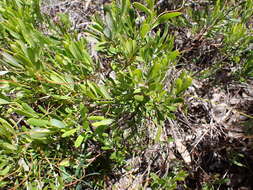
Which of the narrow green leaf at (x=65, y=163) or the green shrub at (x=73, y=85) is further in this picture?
the narrow green leaf at (x=65, y=163)

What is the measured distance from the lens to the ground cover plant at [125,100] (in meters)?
0.98

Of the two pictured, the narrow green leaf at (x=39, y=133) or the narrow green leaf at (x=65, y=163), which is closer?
the narrow green leaf at (x=39, y=133)

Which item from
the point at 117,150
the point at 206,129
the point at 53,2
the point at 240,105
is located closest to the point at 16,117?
the point at 117,150

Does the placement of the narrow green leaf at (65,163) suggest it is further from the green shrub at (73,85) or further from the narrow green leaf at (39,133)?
the narrow green leaf at (39,133)

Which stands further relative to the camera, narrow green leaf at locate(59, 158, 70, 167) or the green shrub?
narrow green leaf at locate(59, 158, 70, 167)

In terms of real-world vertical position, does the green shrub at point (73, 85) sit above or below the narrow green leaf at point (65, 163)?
above

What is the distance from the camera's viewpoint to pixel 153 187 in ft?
4.97

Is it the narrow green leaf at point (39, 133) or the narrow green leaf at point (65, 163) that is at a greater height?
the narrow green leaf at point (39, 133)

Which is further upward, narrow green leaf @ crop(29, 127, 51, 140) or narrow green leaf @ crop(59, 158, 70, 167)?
narrow green leaf @ crop(29, 127, 51, 140)

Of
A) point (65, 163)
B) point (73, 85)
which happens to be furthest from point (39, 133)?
point (65, 163)

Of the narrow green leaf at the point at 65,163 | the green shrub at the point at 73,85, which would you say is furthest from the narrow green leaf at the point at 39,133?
the narrow green leaf at the point at 65,163

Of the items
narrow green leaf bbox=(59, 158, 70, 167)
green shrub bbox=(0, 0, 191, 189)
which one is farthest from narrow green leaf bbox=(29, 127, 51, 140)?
narrow green leaf bbox=(59, 158, 70, 167)

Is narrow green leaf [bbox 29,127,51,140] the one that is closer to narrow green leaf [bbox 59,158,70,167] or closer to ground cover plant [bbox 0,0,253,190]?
ground cover plant [bbox 0,0,253,190]

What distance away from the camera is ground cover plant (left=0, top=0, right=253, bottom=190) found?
3.22 feet
